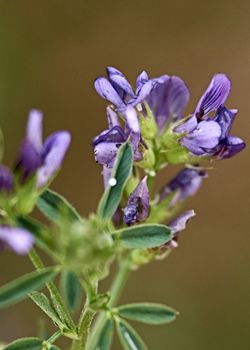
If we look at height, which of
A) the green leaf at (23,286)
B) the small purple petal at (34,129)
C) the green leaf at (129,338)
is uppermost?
the small purple petal at (34,129)

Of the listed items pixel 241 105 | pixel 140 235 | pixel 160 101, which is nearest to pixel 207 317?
pixel 241 105

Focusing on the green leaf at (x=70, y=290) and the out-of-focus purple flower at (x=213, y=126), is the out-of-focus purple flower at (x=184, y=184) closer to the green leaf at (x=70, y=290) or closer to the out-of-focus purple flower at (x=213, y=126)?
the out-of-focus purple flower at (x=213, y=126)

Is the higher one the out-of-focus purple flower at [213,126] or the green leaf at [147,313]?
the out-of-focus purple flower at [213,126]

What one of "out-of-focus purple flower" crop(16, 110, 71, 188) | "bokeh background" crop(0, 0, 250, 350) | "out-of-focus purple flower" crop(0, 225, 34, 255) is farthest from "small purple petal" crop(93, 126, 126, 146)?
"bokeh background" crop(0, 0, 250, 350)

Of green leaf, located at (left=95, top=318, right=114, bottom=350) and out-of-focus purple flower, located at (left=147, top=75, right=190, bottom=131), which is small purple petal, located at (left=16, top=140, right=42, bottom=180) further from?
out-of-focus purple flower, located at (left=147, top=75, right=190, bottom=131)

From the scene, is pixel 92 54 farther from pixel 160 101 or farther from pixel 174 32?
pixel 160 101

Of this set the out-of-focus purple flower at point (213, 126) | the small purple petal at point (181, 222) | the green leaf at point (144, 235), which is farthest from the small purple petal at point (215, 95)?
the green leaf at point (144, 235)
